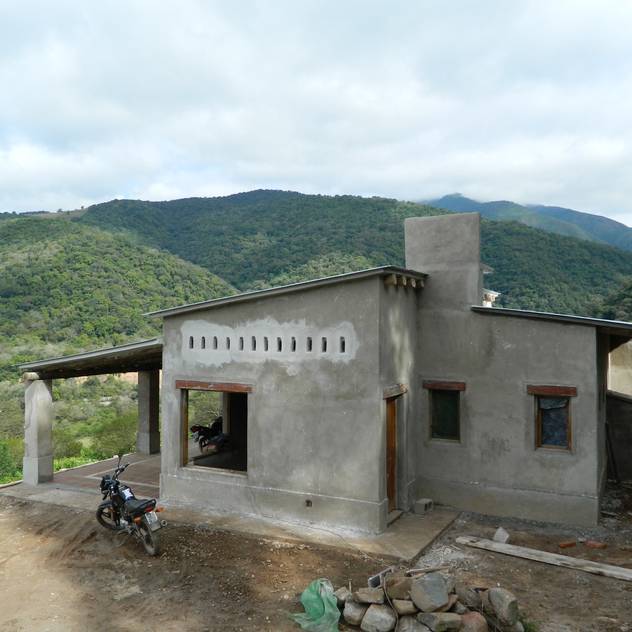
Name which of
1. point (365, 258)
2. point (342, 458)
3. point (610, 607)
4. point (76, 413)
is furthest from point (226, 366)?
point (365, 258)

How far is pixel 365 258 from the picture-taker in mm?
36219

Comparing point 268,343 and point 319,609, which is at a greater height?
point 268,343

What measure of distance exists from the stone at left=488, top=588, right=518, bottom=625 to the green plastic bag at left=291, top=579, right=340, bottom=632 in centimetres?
170

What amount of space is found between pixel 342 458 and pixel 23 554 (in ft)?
16.8

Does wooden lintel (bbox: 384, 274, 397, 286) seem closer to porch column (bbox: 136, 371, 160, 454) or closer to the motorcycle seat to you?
the motorcycle seat

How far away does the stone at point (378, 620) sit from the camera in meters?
5.77

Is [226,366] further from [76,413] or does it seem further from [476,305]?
[76,413]

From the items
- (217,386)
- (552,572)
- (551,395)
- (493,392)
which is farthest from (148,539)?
(551,395)

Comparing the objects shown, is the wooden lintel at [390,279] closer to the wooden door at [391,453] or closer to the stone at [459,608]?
the wooden door at [391,453]

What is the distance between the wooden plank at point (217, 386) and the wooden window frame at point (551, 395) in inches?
197

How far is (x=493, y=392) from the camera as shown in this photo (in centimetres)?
971

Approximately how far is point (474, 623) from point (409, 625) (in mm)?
665

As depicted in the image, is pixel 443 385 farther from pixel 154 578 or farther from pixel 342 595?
pixel 154 578

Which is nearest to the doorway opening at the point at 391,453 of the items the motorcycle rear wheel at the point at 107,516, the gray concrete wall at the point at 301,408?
the gray concrete wall at the point at 301,408
